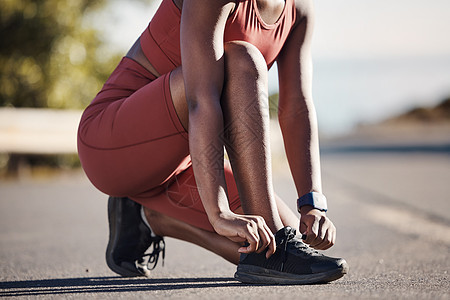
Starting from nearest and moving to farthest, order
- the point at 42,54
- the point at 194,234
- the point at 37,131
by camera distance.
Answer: the point at 194,234, the point at 37,131, the point at 42,54

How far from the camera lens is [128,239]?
2592 mm

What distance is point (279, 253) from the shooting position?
2027 mm

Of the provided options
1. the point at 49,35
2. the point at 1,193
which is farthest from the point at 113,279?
the point at 49,35

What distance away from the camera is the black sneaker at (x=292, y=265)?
2002mm

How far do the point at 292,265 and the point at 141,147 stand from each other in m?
0.70

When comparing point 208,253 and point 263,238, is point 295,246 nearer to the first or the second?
point 263,238

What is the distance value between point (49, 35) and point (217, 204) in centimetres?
824

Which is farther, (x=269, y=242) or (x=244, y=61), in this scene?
(x=244, y=61)

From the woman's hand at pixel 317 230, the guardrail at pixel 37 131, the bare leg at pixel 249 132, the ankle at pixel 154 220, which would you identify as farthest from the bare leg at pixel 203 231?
the guardrail at pixel 37 131

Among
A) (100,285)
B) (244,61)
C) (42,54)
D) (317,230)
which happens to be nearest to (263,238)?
(317,230)

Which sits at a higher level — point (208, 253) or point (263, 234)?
point (263, 234)

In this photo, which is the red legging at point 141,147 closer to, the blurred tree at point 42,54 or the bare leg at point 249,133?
the bare leg at point 249,133

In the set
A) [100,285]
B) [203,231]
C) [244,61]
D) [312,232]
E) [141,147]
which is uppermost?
[244,61]

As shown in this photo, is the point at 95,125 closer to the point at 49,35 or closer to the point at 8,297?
the point at 8,297
